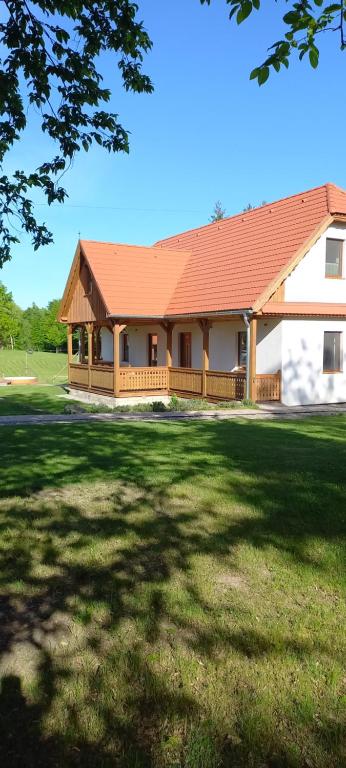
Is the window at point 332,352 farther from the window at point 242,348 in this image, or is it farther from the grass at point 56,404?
the grass at point 56,404

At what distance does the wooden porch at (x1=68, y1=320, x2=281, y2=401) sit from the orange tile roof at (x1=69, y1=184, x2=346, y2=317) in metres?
1.15

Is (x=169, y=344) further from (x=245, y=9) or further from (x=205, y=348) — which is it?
(x=245, y=9)

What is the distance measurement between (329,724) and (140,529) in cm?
284

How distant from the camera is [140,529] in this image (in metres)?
5.38

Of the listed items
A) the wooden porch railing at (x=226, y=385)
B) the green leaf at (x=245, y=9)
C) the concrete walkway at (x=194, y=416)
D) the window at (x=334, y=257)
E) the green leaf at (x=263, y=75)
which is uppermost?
the window at (x=334, y=257)

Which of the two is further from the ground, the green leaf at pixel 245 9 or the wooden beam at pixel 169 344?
the green leaf at pixel 245 9

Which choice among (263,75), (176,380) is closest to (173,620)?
(263,75)

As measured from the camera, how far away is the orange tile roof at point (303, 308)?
17.5 m

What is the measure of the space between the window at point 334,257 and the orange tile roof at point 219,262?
3.38ft

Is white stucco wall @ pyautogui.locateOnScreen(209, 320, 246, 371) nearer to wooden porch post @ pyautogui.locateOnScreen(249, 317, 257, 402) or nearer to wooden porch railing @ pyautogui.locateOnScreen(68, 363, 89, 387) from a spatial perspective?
wooden porch post @ pyautogui.locateOnScreen(249, 317, 257, 402)

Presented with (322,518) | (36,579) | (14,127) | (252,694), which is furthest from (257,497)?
(14,127)

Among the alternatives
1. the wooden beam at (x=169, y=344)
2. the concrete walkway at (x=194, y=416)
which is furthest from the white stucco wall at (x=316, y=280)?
the wooden beam at (x=169, y=344)

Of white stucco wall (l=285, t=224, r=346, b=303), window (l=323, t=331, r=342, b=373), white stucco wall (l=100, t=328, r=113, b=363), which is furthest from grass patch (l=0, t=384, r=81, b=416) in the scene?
window (l=323, t=331, r=342, b=373)

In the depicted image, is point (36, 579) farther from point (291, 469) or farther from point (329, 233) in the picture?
point (329, 233)
